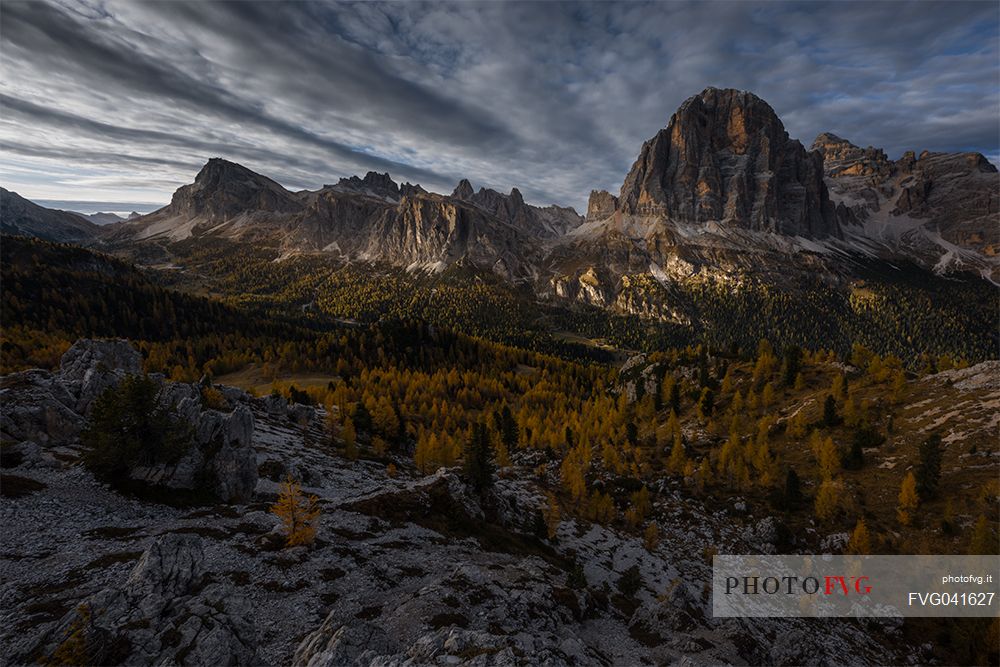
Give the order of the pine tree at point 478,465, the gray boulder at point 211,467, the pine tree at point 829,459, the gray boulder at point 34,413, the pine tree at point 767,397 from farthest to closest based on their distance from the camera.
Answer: the pine tree at point 767,397 → the pine tree at point 829,459 → the pine tree at point 478,465 → the gray boulder at point 34,413 → the gray boulder at point 211,467

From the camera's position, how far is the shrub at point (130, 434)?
3838 cm

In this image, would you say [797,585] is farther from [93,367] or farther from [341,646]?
[93,367]

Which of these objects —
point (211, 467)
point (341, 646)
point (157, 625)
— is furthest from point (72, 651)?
point (211, 467)

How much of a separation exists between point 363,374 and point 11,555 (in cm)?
13885

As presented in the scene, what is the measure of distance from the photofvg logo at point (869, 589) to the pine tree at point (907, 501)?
22.8 ft

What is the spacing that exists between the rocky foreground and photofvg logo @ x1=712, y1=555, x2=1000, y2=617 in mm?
2858

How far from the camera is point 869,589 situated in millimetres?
54625

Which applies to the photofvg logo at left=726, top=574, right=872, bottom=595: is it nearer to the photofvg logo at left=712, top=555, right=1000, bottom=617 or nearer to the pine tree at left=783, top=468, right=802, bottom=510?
the photofvg logo at left=712, top=555, right=1000, bottom=617

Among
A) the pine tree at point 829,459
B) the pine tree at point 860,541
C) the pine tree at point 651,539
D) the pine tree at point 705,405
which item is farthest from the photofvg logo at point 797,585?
the pine tree at point 705,405

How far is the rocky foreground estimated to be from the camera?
2080cm

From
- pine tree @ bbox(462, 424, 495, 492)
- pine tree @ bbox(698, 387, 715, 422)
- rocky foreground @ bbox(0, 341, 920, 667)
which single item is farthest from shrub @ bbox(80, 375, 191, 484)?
pine tree @ bbox(698, 387, 715, 422)

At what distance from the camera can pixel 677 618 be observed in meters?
42.4

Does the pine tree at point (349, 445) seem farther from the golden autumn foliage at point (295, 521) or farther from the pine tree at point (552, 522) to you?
the golden autumn foliage at point (295, 521)

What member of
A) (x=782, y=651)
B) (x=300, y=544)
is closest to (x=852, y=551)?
(x=782, y=651)
